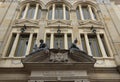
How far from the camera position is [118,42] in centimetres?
1347

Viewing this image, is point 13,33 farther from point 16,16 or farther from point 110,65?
point 110,65

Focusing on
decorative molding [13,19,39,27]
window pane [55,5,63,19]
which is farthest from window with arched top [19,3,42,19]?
window pane [55,5,63,19]

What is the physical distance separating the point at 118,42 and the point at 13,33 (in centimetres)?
818

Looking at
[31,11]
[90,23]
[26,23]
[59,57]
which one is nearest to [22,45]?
[26,23]

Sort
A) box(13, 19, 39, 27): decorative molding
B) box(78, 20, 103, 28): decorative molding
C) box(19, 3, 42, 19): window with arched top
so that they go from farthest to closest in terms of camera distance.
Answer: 1. box(19, 3, 42, 19): window with arched top
2. box(78, 20, 103, 28): decorative molding
3. box(13, 19, 39, 27): decorative molding

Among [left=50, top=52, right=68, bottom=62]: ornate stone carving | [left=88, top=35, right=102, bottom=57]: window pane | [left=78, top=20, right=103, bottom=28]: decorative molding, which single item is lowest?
[left=50, top=52, right=68, bottom=62]: ornate stone carving

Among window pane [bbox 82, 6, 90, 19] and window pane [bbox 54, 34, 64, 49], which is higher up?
window pane [bbox 82, 6, 90, 19]

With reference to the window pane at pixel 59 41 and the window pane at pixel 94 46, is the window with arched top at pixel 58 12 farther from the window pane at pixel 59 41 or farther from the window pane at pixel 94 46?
the window pane at pixel 94 46

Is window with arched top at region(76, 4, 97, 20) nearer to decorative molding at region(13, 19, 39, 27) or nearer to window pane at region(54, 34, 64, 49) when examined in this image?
window pane at region(54, 34, 64, 49)

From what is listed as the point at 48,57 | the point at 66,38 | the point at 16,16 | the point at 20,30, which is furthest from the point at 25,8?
the point at 48,57

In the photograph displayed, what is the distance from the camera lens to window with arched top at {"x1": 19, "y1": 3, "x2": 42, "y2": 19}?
54.0 ft

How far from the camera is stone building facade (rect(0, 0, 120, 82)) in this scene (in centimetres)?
1083

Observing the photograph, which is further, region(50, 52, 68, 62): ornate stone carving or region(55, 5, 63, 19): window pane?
region(55, 5, 63, 19): window pane

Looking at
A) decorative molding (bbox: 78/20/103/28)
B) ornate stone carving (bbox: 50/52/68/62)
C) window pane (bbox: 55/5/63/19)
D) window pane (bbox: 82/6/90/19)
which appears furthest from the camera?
window pane (bbox: 82/6/90/19)
